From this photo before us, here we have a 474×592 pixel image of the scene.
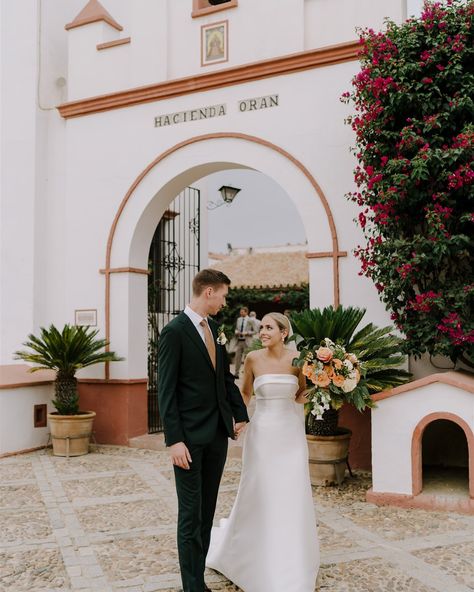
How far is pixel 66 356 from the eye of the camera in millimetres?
8805

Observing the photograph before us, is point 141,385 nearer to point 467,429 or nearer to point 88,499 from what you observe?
point 88,499

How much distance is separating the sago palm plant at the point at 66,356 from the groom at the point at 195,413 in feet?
16.5

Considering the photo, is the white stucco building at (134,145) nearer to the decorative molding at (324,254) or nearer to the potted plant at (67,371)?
the decorative molding at (324,254)

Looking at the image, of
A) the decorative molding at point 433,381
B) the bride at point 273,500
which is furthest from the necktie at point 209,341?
the decorative molding at point 433,381

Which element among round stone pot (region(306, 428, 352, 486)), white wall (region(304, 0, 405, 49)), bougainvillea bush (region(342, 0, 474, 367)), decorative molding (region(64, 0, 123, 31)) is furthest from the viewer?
decorative molding (region(64, 0, 123, 31))

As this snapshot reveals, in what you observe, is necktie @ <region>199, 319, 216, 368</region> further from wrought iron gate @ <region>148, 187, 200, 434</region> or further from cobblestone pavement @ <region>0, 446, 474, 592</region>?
wrought iron gate @ <region>148, 187, 200, 434</region>

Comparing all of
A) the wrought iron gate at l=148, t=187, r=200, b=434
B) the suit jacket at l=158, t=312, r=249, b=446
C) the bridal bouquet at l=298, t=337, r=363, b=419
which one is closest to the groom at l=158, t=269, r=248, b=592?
the suit jacket at l=158, t=312, r=249, b=446

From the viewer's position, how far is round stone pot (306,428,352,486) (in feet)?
23.0

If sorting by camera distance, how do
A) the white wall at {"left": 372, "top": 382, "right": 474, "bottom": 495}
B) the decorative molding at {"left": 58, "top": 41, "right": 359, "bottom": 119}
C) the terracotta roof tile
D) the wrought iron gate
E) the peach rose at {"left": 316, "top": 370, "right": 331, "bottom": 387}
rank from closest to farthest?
the peach rose at {"left": 316, "top": 370, "right": 331, "bottom": 387}, the white wall at {"left": 372, "top": 382, "right": 474, "bottom": 495}, the decorative molding at {"left": 58, "top": 41, "right": 359, "bottom": 119}, the wrought iron gate, the terracotta roof tile

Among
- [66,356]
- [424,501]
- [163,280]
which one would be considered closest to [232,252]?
[163,280]

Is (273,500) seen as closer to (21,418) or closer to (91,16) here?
(21,418)

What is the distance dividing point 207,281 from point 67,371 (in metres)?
5.39

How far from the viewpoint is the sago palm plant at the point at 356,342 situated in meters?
6.66

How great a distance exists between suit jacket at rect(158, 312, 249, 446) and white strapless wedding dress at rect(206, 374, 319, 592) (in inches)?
22.3
